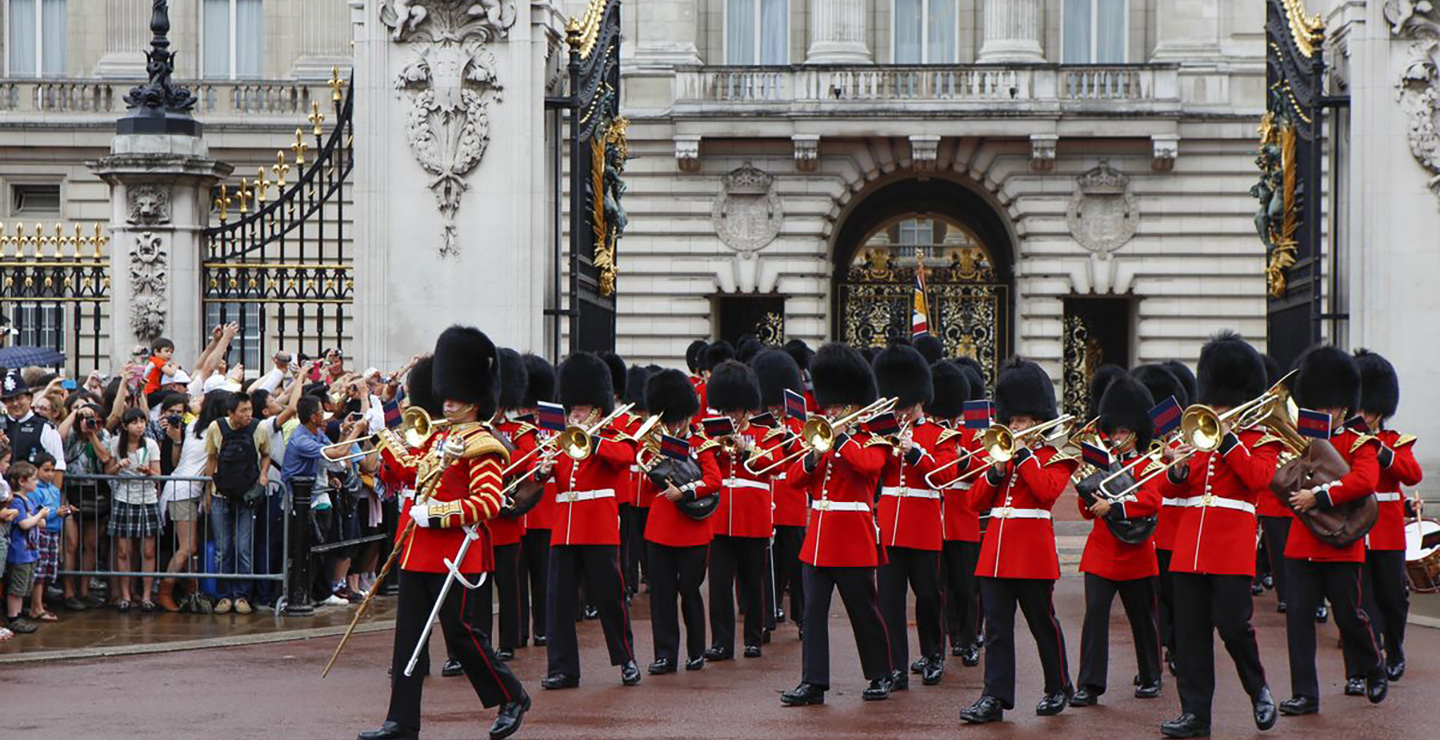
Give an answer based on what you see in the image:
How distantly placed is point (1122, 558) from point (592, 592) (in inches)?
90.6

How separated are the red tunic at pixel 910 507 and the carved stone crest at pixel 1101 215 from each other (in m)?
19.4

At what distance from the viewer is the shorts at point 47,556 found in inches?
446

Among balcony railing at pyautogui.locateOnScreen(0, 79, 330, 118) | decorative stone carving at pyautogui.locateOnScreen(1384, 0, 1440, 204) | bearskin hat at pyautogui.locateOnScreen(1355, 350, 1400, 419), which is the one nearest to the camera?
bearskin hat at pyautogui.locateOnScreen(1355, 350, 1400, 419)

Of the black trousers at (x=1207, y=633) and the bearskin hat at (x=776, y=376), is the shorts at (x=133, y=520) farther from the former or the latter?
the black trousers at (x=1207, y=633)

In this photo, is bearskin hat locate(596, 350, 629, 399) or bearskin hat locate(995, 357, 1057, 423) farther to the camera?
bearskin hat locate(596, 350, 629, 399)

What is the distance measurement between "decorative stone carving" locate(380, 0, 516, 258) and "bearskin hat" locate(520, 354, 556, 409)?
2.50 m

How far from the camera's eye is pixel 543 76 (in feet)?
43.2

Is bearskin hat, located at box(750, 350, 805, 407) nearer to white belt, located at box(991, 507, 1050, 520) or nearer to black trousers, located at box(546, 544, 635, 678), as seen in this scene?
black trousers, located at box(546, 544, 635, 678)

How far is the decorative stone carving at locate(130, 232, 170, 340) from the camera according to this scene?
14297mm

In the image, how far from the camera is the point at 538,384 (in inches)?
425

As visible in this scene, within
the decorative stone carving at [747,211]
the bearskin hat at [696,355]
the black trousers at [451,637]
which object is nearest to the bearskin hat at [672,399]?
the black trousers at [451,637]

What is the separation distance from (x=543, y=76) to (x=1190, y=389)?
4298 mm

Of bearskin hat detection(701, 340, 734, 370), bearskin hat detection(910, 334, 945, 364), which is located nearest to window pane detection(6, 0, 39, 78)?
bearskin hat detection(701, 340, 734, 370)

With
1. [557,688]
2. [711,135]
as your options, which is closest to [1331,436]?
[557,688]
